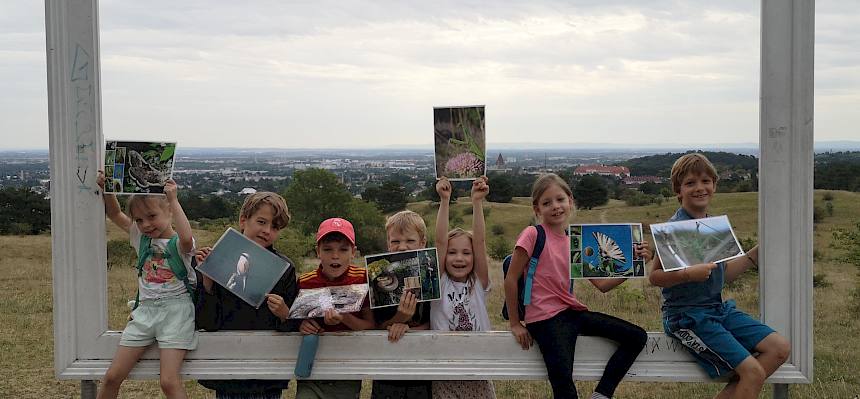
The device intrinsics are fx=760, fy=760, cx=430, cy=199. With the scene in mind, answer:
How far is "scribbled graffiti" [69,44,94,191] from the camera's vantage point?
405 centimetres

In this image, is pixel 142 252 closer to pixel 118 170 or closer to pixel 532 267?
pixel 118 170

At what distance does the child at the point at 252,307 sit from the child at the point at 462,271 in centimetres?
79

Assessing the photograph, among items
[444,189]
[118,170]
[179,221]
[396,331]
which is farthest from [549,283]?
[118,170]

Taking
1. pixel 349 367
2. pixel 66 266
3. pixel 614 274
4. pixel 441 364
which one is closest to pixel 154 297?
pixel 66 266

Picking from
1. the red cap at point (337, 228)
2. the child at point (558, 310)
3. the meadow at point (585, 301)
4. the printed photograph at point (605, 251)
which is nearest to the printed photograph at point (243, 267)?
the red cap at point (337, 228)

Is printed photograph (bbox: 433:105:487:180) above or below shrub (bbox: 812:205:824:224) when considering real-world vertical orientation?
above

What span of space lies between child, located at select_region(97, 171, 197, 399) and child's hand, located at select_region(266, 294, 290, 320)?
1.49ft

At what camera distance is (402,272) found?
3.80 m

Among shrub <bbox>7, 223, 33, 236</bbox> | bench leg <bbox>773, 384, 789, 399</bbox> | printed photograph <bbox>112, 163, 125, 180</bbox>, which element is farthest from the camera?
shrub <bbox>7, 223, 33, 236</bbox>

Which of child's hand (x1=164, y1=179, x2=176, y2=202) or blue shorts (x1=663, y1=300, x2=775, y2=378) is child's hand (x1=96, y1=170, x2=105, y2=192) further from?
blue shorts (x1=663, y1=300, x2=775, y2=378)

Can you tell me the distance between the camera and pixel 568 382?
12.4 feet

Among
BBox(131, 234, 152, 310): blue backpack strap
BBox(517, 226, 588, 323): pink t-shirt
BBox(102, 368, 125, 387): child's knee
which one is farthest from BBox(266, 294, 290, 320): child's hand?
BBox(517, 226, 588, 323): pink t-shirt

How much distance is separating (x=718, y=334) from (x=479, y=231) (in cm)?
128

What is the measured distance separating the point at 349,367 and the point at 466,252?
870mm
